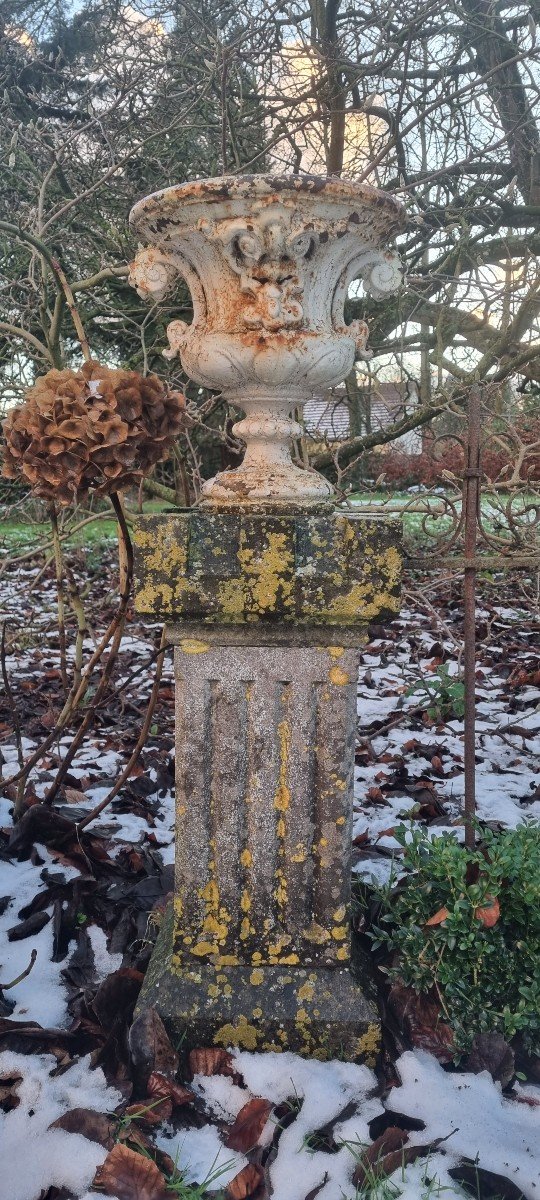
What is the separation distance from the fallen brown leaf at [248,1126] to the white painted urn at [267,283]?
128 centimetres

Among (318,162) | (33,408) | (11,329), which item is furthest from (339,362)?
(318,162)

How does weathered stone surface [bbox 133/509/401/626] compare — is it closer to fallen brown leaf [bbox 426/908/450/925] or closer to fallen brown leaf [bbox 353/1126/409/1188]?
fallen brown leaf [bbox 426/908/450/925]

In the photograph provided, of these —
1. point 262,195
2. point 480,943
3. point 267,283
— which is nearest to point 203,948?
point 480,943

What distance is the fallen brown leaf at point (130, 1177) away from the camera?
1472mm

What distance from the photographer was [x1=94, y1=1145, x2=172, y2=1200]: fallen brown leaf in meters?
1.47

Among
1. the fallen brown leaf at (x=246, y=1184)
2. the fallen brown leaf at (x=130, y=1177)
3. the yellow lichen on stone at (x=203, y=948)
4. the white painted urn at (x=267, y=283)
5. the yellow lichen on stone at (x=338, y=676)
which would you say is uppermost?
the white painted urn at (x=267, y=283)

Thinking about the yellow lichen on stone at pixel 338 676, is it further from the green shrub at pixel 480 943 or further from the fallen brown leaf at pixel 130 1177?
the fallen brown leaf at pixel 130 1177

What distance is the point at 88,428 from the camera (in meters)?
1.79

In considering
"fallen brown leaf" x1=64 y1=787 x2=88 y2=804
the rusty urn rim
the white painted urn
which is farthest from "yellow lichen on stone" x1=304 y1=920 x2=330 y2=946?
the rusty urn rim

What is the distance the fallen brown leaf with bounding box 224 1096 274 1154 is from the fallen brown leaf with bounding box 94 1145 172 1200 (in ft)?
0.61

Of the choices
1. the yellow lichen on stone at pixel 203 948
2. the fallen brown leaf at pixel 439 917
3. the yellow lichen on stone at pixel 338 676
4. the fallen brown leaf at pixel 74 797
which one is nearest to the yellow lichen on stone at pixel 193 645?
the yellow lichen on stone at pixel 338 676

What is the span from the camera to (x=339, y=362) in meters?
1.85

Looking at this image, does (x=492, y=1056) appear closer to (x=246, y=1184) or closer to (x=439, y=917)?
(x=439, y=917)

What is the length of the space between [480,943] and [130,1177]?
33.6 inches
